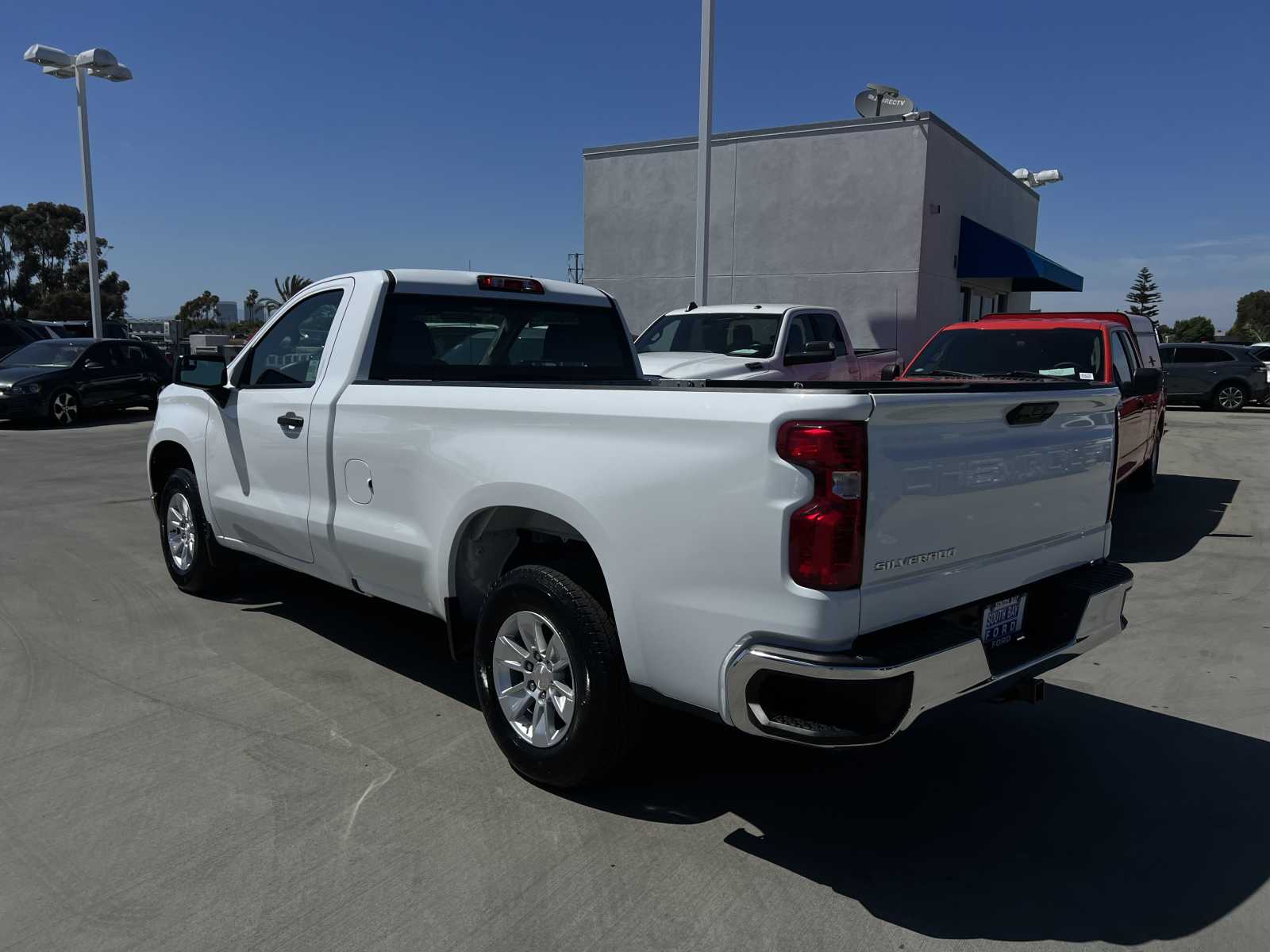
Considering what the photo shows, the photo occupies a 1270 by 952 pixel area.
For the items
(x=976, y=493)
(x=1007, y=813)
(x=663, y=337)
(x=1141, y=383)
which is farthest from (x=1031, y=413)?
(x=663, y=337)

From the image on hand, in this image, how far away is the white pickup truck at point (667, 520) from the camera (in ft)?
9.25

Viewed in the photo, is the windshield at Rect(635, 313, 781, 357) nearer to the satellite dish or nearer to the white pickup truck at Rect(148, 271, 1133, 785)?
→ the white pickup truck at Rect(148, 271, 1133, 785)

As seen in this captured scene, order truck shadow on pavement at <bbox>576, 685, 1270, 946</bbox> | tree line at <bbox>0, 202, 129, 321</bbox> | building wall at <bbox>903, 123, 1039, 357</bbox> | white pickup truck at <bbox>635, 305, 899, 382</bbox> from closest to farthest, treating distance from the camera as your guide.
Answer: truck shadow on pavement at <bbox>576, 685, 1270, 946</bbox> < white pickup truck at <bbox>635, 305, 899, 382</bbox> < building wall at <bbox>903, 123, 1039, 357</bbox> < tree line at <bbox>0, 202, 129, 321</bbox>

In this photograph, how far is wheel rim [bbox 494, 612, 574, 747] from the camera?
3.61m

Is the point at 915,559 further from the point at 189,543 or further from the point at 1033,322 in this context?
the point at 1033,322

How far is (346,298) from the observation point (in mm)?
4867

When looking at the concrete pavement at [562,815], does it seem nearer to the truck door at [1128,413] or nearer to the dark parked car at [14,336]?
the truck door at [1128,413]

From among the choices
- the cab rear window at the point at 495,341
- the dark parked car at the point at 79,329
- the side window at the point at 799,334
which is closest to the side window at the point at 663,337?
the side window at the point at 799,334

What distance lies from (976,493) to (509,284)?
287 cm

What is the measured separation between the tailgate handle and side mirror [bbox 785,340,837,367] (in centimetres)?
646

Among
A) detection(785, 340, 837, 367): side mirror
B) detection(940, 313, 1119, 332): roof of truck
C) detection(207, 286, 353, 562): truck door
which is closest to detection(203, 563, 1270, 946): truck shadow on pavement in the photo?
detection(207, 286, 353, 562): truck door

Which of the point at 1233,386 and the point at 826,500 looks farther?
the point at 1233,386

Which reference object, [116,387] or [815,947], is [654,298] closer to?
[116,387]

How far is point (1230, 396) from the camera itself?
24141mm
